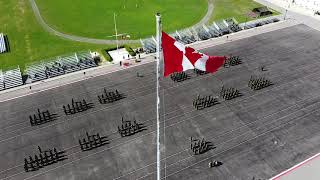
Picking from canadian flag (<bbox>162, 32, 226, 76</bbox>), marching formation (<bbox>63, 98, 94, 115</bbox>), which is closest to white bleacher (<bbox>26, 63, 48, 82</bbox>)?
marching formation (<bbox>63, 98, 94, 115</bbox>)

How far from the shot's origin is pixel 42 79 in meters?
49.0

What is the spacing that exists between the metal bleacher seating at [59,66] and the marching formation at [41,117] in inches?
387

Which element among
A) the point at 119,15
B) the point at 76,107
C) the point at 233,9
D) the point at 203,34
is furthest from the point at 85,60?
the point at 233,9

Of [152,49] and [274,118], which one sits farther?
[152,49]

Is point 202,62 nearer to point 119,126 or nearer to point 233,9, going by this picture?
point 119,126

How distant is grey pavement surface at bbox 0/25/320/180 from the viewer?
34000 millimetres

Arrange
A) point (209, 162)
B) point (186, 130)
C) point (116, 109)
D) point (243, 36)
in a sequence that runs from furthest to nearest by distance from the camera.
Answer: point (243, 36) < point (116, 109) < point (186, 130) < point (209, 162)

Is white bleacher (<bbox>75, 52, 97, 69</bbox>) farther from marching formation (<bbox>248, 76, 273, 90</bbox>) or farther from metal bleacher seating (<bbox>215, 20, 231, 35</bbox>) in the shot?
metal bleacher seating (<bbox>215, 20, 231, 35</bbox>)

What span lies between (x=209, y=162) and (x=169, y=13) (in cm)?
4333

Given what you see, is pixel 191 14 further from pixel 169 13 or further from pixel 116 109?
pixel 116 109

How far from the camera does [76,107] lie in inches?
1646

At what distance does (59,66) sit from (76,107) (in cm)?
1243

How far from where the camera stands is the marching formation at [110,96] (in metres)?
43.1

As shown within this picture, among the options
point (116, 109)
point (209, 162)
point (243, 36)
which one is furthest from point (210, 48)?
point (209, 162)
